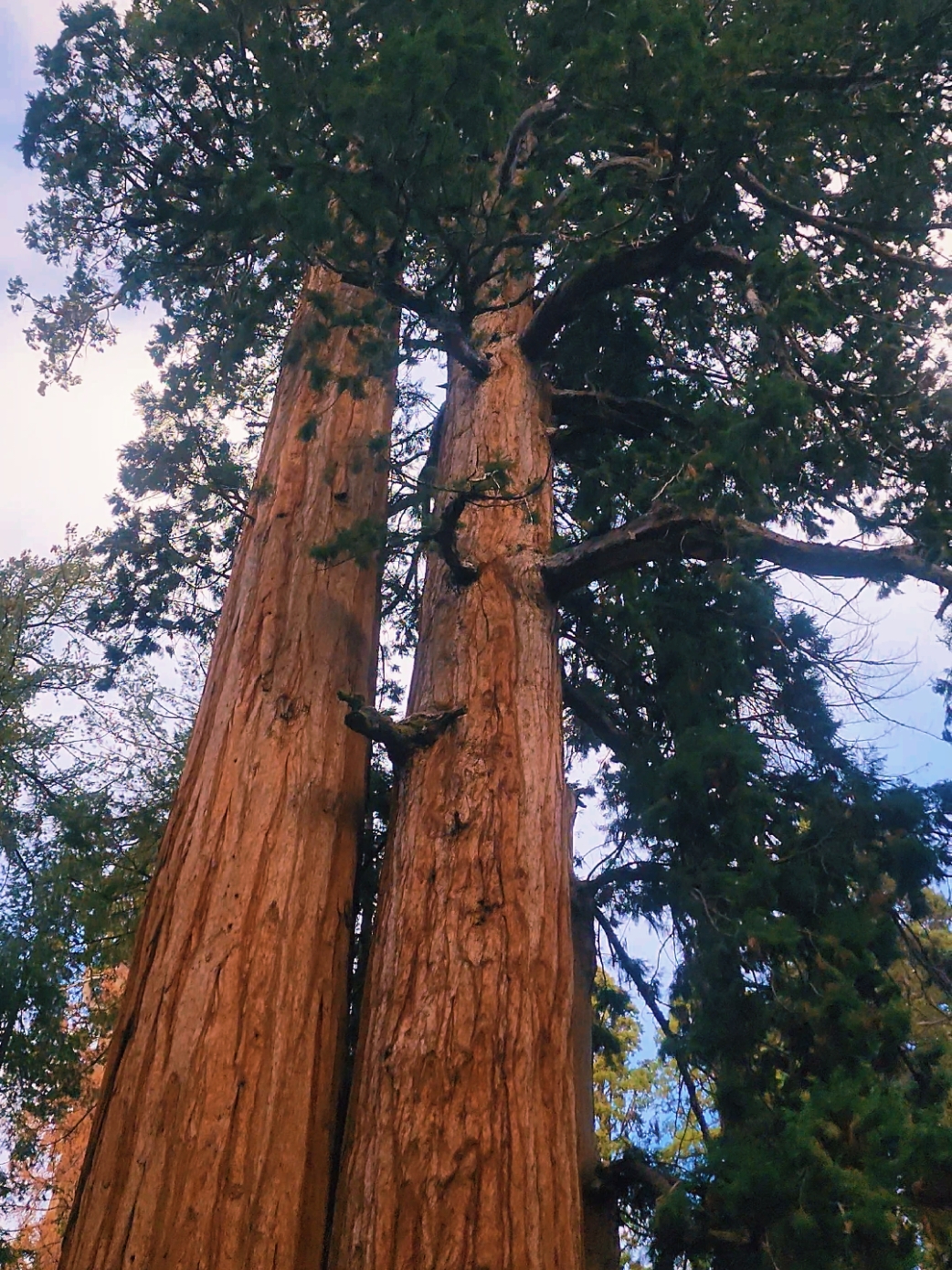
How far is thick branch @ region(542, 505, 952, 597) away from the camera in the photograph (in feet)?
11.8

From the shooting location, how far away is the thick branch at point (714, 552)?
3.61 metres

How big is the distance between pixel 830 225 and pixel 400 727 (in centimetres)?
390

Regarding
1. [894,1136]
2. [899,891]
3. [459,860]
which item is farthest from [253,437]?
[894,1136]

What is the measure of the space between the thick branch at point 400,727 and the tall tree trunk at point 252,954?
38 centimetres

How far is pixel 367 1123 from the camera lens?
2.62 meters

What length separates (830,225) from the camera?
5176 millimetres

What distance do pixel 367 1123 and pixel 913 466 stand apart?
3636 mm

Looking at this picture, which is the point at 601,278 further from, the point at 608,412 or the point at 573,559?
the point at 573,559

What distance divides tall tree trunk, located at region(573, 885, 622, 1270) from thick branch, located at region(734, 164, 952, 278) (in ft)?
12.4

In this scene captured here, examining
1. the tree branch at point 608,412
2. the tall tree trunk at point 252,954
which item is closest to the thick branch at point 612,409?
the tree branch at point 608,412

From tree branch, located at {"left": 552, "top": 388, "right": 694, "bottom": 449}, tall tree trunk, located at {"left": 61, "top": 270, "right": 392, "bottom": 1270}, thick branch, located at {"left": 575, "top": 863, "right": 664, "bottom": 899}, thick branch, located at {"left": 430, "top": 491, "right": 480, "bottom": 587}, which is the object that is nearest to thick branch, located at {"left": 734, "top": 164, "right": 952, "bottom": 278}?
tree branch, located at {"left": 552, "top": 388, "right": 694, "bottom": 449}

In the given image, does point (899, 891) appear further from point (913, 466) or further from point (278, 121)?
point (278, 121)

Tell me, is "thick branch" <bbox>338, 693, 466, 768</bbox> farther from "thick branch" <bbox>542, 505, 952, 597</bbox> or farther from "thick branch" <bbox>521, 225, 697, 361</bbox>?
"thick branch" <bbox>521, 225, 697, 361</bbox>

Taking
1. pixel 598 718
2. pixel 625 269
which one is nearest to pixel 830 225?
pixel 625 269
